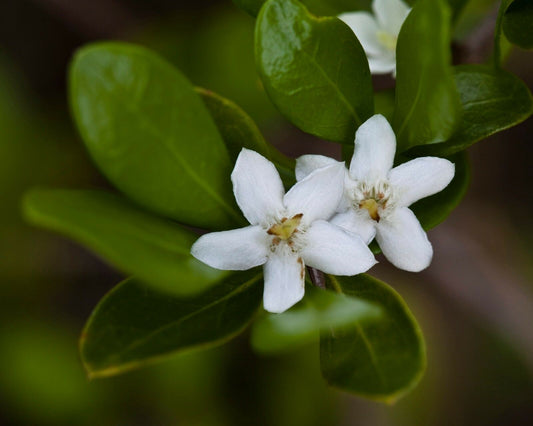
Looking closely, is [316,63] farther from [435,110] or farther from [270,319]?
[270,319]

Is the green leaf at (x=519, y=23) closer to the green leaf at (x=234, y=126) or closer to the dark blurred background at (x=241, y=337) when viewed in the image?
the green leaf at (x=234, y=126)

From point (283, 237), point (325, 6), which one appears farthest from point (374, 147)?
point (325, 6)

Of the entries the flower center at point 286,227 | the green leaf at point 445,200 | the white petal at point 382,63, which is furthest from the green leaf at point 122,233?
the white petal at point 382,63

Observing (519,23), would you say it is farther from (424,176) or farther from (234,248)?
(234,248)

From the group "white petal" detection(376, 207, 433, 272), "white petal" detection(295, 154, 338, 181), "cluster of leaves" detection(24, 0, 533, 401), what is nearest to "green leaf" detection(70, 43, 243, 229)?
"cluster of leaves" detection(24, 0, 533, 401)

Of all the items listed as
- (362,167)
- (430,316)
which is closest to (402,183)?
(362,167)
